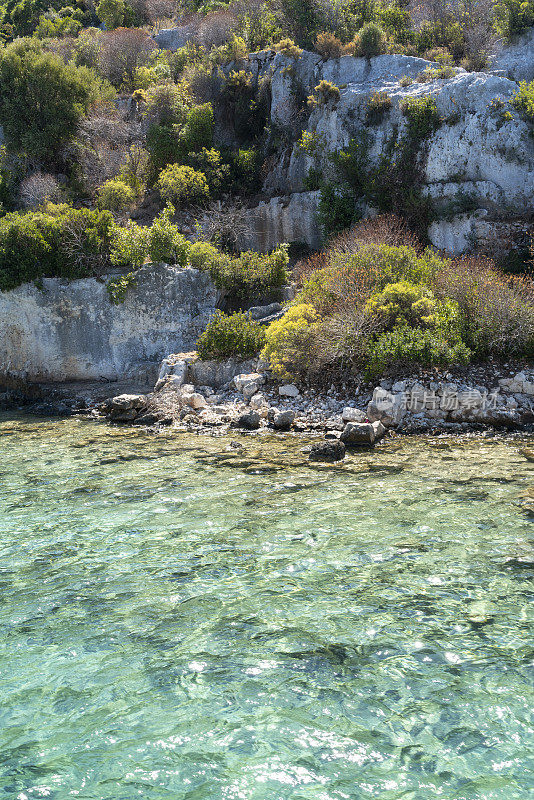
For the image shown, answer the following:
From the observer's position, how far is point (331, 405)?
687 inches

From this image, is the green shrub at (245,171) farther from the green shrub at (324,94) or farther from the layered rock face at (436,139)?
the green shrub at (324,94)

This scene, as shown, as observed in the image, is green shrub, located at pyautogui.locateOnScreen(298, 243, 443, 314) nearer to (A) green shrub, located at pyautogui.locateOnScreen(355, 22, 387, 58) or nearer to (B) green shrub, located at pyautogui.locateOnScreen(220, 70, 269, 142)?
(A) green shrub, located at pyautogui.locateOnScreen(355, 22, 387, 58)

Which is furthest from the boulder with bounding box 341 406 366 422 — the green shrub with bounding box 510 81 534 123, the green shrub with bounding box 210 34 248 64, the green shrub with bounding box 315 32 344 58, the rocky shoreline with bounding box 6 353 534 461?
the green shrub with bounding box 210 34 248 64

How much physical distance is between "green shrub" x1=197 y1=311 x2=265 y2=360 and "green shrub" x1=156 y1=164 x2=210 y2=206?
380 inches

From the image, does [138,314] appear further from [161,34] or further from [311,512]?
[161,34]

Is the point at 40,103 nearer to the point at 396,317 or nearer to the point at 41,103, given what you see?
the point at 41,103

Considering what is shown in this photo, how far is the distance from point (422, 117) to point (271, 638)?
77.2 ft

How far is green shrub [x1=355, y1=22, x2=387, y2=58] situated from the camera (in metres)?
27.4

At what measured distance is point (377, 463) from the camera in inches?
522

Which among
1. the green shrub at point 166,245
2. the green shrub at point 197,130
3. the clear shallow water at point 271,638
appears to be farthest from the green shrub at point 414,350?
the green shrub at point 197,130

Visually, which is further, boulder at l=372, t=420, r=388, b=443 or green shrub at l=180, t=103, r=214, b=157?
green shrub at l=180, t=103, r=214, b=157

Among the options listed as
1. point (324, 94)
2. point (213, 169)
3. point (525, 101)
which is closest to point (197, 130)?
point (213, 169)

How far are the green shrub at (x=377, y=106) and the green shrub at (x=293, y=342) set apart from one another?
1168 cm

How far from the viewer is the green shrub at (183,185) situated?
90.3ft
